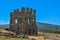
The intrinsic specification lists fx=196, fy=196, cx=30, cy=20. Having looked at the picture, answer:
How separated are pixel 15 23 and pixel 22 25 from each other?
299cm

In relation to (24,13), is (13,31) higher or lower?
lower

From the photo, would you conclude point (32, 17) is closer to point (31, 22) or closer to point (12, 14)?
point (31, 22)

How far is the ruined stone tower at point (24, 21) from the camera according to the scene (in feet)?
195

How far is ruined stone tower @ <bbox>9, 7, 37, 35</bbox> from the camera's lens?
59.4 m

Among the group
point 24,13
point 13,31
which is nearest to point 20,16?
point 24,13

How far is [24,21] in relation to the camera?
5916 cm

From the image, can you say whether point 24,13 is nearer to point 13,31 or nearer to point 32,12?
point 32,12

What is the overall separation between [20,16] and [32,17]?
377 centimetres

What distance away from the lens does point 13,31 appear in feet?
199

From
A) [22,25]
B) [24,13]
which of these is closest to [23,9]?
[24,13]

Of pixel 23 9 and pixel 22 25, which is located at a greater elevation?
pixel 23 9

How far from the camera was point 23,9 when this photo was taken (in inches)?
2343

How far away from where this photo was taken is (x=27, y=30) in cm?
5947

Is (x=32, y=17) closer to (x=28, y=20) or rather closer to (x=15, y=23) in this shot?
(x=28, y=20)
